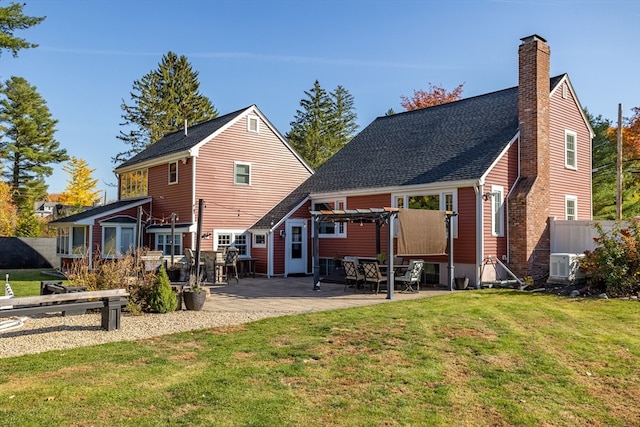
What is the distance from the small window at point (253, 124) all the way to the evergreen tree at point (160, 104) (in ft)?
90.6

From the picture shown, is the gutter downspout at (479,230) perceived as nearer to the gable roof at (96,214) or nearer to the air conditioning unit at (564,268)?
the air conditioning unit at (564,268)

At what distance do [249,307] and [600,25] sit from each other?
12009 mm

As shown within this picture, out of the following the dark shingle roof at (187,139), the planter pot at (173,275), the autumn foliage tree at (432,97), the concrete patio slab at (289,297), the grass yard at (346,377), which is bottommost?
the grass yard at (346,377)

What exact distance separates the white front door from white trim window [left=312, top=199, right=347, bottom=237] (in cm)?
92

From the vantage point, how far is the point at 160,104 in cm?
4778

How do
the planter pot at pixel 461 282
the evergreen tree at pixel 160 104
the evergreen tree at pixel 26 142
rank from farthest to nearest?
the evergreen tree at pixel 160 104 < the evergreen tree at pixel 26 142 < the planter pot at pixel 461 282

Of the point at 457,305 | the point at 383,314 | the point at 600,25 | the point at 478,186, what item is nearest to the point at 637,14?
the point at 600,25

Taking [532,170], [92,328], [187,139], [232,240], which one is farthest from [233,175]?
[92,328]

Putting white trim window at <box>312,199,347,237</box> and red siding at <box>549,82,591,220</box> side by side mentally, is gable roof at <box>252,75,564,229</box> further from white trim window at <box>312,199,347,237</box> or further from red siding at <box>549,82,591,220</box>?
red siding at <box>549,82,591,220</box>

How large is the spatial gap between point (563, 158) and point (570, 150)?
85cm

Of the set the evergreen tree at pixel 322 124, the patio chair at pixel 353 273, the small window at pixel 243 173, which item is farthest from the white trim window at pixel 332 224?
the evergreen tree at pixel 322 124

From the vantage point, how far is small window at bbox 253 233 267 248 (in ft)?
67.8

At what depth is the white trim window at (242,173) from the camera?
73.0 feet

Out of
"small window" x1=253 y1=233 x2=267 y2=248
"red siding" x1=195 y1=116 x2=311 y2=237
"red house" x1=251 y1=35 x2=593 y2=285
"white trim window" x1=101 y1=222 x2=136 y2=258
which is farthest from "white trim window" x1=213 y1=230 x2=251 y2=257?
"white trim window" x1=101 y1=222 x2=136 y2=258
